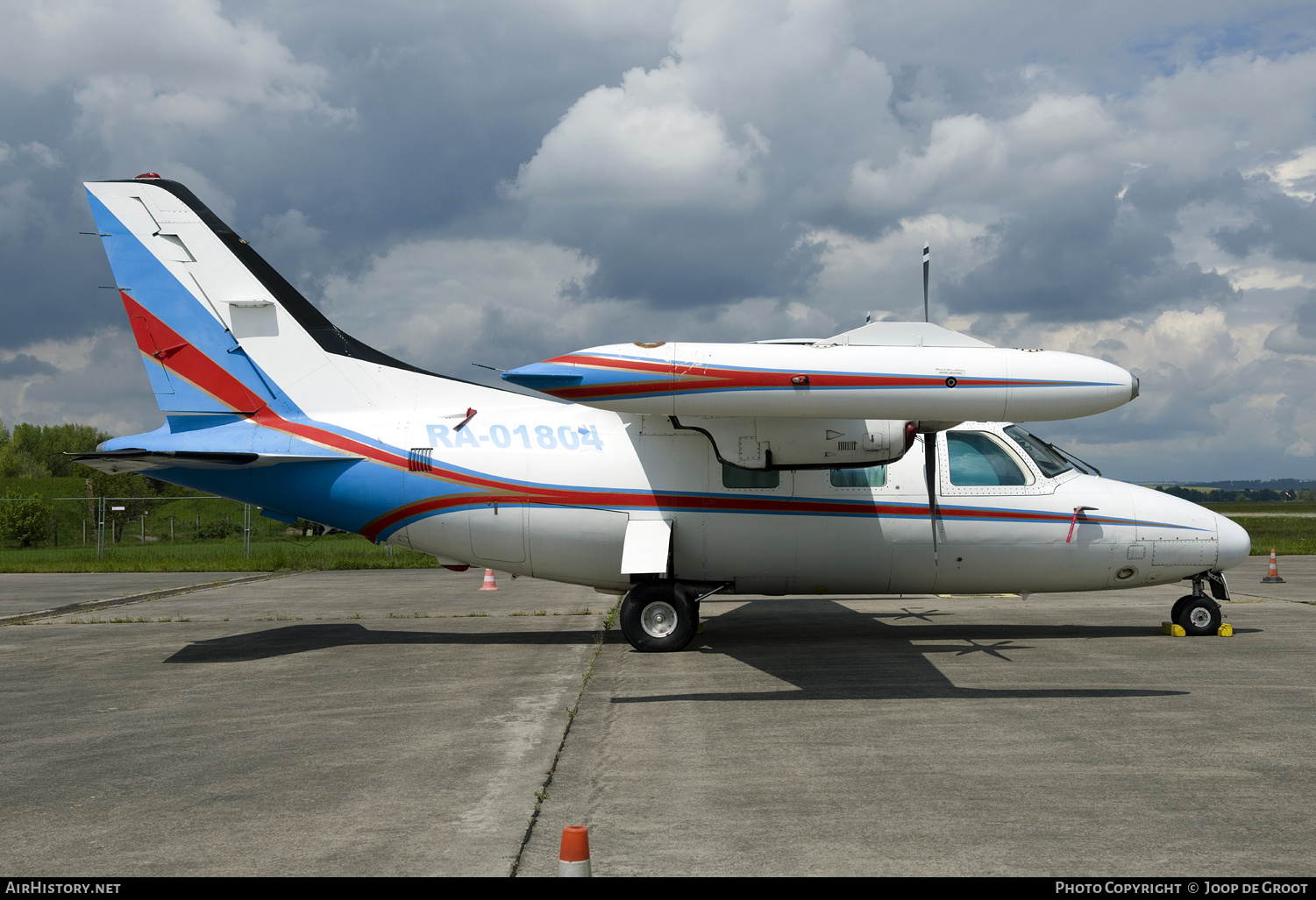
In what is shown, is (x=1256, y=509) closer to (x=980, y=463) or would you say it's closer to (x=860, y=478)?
(x=980, y=463)

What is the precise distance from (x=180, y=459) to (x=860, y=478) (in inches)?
333

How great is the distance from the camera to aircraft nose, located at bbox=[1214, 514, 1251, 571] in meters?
12.3

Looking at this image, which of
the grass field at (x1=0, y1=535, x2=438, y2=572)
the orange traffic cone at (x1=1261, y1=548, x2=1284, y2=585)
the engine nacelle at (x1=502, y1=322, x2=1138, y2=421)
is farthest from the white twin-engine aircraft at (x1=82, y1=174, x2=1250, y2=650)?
the grass field at (x1=0, y1=535, x2=438, y2=572)

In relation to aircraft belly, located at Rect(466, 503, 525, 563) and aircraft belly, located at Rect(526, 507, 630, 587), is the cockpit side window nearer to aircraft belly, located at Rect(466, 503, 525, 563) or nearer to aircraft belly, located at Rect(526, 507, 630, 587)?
aircraft belly, located at Rect(526, 507, 630, 587)

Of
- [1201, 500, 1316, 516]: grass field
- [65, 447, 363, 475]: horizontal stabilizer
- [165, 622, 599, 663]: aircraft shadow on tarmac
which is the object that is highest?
[1201, 500, 1316, 516]: grass field

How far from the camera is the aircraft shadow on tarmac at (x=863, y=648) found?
8.89 meters

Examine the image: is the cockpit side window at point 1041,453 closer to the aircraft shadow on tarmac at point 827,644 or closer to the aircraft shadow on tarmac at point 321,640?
the aircraft shadow on tarmac at point 827,644

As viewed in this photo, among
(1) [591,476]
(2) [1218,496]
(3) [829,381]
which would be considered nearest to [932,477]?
(3) [829,381]

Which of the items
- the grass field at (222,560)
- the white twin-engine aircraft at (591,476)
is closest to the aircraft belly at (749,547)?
the white twin-engine aircraft at (591,476)

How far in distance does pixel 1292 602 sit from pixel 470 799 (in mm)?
16128

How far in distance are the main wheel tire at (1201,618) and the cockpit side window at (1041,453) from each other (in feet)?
8.02

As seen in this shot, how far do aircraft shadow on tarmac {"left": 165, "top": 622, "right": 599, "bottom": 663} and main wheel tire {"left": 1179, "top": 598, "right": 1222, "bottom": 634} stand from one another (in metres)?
8.00

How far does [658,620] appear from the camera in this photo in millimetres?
11469

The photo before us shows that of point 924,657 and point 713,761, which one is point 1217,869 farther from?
point 924,657
